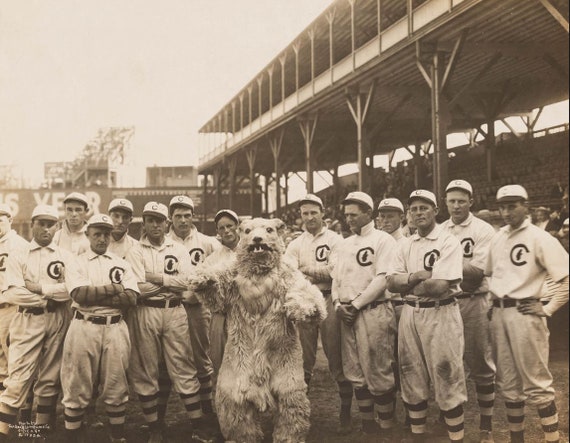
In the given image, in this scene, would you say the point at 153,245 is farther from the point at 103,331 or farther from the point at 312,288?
the point at 312,288

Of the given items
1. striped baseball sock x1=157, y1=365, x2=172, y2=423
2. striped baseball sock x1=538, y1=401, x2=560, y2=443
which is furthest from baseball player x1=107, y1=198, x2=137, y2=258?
striped baseball sock x1=538, y1=401, x2=560, y2=443

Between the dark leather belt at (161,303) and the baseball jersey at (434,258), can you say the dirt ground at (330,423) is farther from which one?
the baseball jersey at (434,258)

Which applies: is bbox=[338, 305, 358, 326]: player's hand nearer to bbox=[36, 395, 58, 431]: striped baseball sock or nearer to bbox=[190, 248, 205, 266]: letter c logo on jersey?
bbox=[190, 248, 205, 266]: letter c logo on jersey

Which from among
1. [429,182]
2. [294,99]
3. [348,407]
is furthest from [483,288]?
[429,182]

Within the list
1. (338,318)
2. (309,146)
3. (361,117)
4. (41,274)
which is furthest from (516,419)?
(309,146)

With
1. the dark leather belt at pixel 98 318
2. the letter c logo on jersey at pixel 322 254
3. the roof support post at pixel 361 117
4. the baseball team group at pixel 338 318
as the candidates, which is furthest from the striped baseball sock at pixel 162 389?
the roof support post at pixel 361 117

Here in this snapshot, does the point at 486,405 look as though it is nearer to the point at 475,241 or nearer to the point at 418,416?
the point at 418,416
